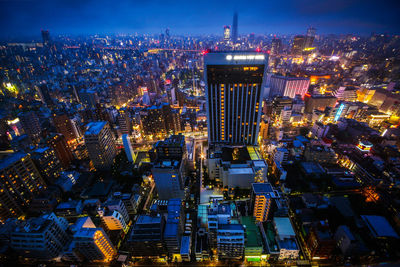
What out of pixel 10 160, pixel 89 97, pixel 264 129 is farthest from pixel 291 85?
pixel 10 160

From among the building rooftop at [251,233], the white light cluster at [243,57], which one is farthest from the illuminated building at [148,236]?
the white light cluster at [243,57]

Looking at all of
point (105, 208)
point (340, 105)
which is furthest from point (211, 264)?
point (340, 105)

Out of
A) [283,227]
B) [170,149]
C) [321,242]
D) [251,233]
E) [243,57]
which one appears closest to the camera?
[321,242]

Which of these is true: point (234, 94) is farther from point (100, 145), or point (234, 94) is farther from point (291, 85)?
point (291, 85)

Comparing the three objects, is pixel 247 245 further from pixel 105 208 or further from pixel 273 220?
pixel 105 208

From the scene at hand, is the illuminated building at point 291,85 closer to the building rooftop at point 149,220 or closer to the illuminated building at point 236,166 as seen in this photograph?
the illuminated building at point 236,166

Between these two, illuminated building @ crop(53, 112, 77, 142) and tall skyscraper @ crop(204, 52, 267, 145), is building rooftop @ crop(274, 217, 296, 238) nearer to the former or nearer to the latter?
tall skyscraper @ crop(204, 52, 267, 145)
